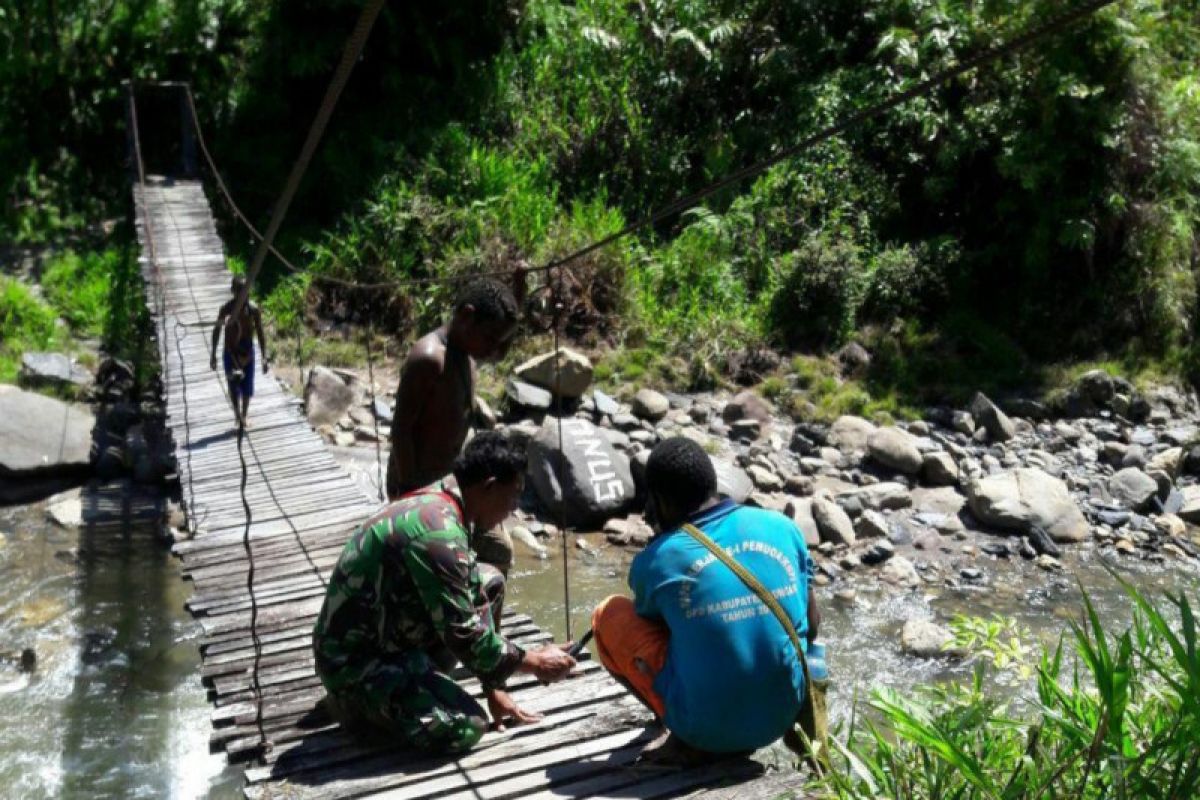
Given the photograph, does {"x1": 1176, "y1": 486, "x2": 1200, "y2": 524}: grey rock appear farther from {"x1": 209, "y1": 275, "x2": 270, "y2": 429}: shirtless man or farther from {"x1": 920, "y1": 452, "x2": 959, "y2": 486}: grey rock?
{"x1": 209, "y1": 275, "x2": 270, "y2": 429}: shirtless man

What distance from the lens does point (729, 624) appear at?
2.65m

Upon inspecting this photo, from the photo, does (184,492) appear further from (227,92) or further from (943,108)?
(943,108)

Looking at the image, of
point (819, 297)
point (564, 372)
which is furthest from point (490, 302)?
point (819, 297)

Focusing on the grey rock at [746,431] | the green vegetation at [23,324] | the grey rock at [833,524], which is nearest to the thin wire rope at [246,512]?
the green vegetation at [23,324]

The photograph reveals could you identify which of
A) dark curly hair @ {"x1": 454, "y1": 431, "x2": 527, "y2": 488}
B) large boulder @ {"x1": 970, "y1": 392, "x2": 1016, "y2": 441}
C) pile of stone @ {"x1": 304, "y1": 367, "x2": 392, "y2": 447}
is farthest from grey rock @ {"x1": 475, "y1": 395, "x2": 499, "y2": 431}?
dark curly hair @ {"x1": 454, "y1": 431, "x2": 527, "y2": 488}

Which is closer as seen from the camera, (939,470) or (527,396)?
(939,470)

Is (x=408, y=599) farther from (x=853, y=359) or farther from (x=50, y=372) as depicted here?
(x=853, y=359)

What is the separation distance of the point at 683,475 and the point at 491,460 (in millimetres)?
417

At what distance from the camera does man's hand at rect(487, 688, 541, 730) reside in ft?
10.1

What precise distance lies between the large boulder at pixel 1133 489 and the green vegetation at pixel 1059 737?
18.4 ft

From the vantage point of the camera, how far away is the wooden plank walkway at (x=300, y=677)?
2.87m

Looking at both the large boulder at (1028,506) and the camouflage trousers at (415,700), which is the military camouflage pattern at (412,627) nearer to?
the camouflage trousers at (415,700)

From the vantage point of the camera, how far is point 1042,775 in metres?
2.21

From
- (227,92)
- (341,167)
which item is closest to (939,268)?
(341,167)
